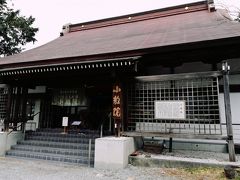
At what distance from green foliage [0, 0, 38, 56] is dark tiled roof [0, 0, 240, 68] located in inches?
269

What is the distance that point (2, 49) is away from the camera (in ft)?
64.8

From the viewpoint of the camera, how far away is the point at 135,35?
33.4 feet

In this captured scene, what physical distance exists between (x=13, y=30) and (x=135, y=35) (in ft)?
48.2

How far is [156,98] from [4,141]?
6.13 metres

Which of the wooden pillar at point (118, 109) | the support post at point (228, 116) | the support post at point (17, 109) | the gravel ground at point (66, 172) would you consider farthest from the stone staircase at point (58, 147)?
the support post at point (228, 116)

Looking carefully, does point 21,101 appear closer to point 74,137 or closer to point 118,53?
point 74,137

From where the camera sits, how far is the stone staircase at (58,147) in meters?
7.06

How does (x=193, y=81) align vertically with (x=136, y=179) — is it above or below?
above

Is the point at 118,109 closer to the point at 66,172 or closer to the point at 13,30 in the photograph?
the point at 66,172

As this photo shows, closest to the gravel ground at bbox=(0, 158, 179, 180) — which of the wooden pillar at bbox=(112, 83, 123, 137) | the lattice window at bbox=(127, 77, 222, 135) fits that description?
the wooden pillar at bbox=(112, 83, 123, 137)

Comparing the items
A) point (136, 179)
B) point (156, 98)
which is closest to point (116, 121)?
point (156, 98)

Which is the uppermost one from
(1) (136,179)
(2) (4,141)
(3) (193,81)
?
(3) (193,81)

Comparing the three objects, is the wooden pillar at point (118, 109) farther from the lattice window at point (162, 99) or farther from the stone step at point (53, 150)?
the stone step at point (53, 150)

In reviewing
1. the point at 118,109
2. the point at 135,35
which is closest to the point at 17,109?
the point at 118,109
